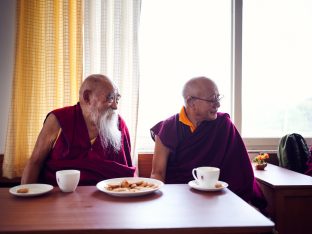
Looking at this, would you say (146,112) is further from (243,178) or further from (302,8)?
(302,8)

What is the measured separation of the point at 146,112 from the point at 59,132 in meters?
0.96

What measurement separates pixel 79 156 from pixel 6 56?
1.34 metres

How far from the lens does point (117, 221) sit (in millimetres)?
825

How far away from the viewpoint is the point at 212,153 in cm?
166

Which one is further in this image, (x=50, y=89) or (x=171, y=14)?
(x=171, y=14)

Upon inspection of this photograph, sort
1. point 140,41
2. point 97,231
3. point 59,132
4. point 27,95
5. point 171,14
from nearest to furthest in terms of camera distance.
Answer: point 97,231 → point 59,132 → point 27,95 → point 140,41 → point 171,14

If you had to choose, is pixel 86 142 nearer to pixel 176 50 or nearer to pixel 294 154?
pixel 176 50

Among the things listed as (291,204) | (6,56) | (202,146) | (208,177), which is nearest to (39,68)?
(6,56)

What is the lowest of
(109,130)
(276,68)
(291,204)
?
(291,204)

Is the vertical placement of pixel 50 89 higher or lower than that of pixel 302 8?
lower

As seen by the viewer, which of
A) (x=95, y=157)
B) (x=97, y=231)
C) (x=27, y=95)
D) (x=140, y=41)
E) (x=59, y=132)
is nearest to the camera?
(x=97, y=231)

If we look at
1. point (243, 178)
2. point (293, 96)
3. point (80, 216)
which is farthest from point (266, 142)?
point (80, 216)

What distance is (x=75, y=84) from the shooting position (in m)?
2.13

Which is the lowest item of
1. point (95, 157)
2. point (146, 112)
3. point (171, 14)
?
point (95, 157)
